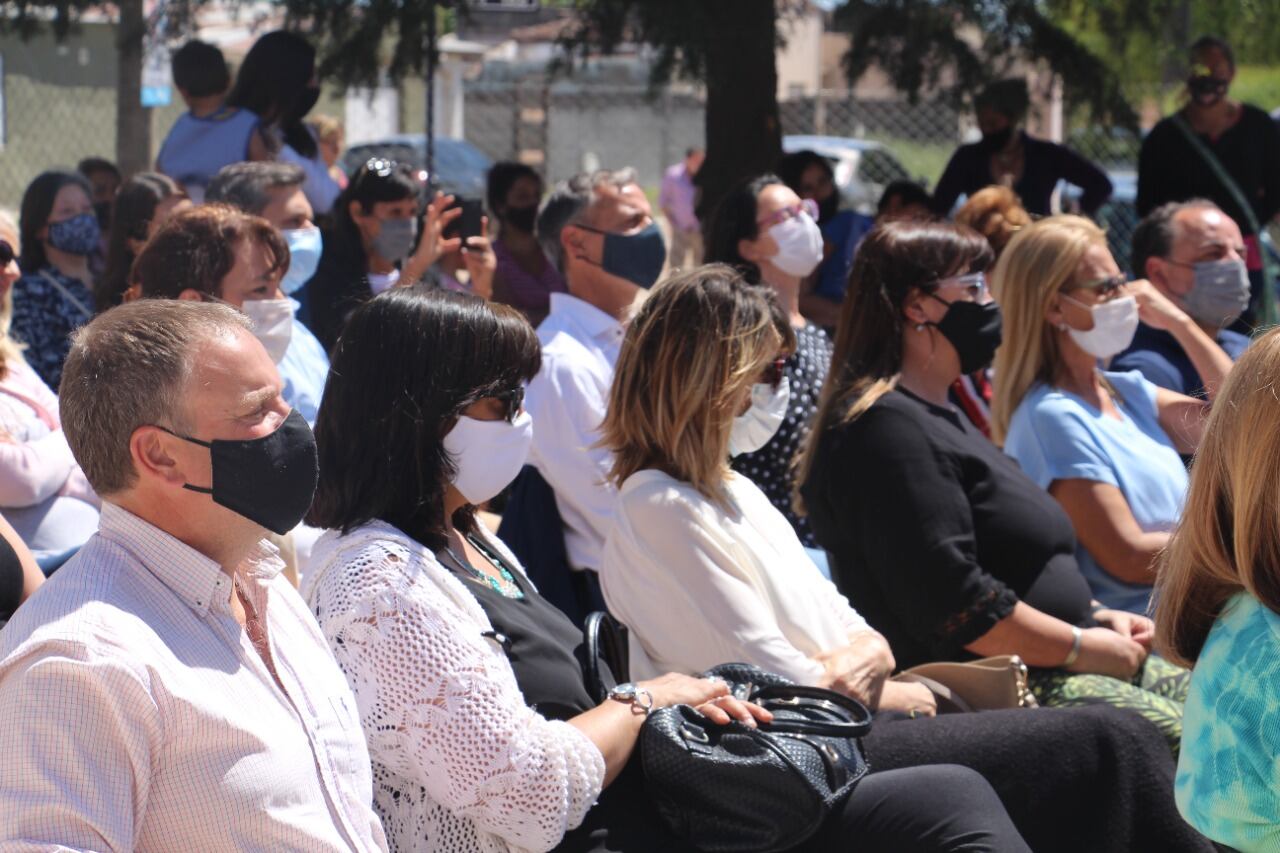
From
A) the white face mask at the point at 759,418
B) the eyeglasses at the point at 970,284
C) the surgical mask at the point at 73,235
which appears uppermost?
the eyeglasses at the point at 970,284

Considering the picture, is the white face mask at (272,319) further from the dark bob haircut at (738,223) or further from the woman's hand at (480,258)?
the dark bob haircut at (738,223)

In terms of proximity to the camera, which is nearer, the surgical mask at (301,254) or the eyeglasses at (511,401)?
the eyeglasses at (511,401)

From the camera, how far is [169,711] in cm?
200

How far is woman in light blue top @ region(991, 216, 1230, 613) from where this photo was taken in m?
4.42

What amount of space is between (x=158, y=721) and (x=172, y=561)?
0.25 m

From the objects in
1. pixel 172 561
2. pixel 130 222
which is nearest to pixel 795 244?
pixel 130 222

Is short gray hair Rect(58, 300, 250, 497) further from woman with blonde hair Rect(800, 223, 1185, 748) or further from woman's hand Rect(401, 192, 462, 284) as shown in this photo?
woman's hand Rect(401, 192, 462, 284)

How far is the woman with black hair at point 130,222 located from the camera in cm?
511

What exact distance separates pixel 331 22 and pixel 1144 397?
457cm

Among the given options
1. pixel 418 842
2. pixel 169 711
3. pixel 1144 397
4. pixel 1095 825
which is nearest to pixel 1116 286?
pixel 1144 397

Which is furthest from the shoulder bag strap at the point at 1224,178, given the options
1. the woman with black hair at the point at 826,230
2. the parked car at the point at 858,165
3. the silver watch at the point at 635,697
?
the silver watch at the point at 635,697

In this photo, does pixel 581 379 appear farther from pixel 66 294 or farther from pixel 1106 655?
pixel 66 294

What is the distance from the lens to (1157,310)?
17.8 feet

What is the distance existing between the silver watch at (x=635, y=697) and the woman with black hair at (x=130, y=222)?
2751mm
